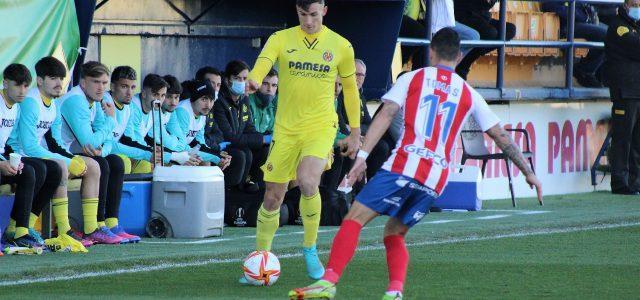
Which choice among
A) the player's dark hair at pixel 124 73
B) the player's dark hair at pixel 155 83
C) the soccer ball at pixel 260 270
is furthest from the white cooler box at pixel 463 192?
the soccer ball at pixel 260 270

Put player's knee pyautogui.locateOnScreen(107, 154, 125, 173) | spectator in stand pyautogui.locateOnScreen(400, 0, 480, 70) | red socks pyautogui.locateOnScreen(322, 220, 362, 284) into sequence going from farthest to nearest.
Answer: spectator in stand pyautogui.locateOnScreen(400, 0, 480, 70), player's knee pyautogui.locateOnScreen(107, 154, 125, 173), red socks pyautogui.locateOnScreen(322, 220, 362, 284)

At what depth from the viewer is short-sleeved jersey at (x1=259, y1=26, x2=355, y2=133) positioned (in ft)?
32.2

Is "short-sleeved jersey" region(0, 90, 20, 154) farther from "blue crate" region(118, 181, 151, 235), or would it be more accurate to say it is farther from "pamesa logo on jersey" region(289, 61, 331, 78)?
"pamesa logo on jersey" region(289, 61, 331, 78)

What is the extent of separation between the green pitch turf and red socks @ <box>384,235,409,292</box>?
45 centimetres

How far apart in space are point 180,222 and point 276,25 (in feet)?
15.4

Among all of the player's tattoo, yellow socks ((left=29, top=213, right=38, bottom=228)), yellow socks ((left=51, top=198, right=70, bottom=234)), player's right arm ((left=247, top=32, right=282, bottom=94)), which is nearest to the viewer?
the player's tattoo

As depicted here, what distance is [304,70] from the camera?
9.87 meters

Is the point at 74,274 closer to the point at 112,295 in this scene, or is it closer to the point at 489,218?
the point at 112,295

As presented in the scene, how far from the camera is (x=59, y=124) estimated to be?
11391mm

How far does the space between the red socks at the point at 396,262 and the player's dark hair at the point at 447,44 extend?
1.00 m

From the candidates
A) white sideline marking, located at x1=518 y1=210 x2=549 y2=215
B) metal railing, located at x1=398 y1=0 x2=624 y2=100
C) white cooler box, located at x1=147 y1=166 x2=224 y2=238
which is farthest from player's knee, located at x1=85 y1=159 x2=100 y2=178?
metal railing, located at x1=398 y1=0 x2=624 y2=100

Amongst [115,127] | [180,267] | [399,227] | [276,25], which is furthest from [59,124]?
[276,25]

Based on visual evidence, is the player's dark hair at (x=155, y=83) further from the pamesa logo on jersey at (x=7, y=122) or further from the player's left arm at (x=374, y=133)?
the player's left arm at (x=374, y=133)

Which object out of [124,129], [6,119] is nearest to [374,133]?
[6,119]
